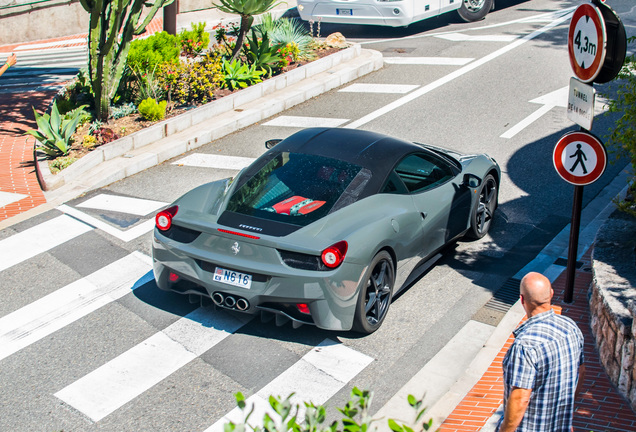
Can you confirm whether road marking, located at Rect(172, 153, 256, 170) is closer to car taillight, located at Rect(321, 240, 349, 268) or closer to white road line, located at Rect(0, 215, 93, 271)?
white road line, located at Rect(0, 215, 93, 271)

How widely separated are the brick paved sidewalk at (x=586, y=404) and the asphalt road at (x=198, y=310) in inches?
24.5

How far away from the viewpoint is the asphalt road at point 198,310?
567 centimetres

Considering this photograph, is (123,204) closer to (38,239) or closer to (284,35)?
(38,239)

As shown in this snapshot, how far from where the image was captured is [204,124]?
490 inches

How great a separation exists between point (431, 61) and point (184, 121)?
620 cm

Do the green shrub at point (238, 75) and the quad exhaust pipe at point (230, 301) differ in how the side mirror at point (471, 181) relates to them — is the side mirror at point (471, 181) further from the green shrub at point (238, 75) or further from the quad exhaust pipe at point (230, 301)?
the green shrub at point (238, 75)

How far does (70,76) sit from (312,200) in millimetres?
12116

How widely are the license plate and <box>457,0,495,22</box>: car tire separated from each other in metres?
14.9

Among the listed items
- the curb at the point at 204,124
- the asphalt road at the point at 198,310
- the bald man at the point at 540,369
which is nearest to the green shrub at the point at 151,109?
the curb at the point at 204,124

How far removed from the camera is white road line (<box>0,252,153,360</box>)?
21.5 ft

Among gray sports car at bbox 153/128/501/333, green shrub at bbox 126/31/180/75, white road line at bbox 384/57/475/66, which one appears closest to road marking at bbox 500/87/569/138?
white road line at bbox 384/57/475/66

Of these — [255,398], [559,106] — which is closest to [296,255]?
[255,398]

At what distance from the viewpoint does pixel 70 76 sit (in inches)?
659

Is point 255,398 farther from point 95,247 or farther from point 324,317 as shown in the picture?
point 95,247
